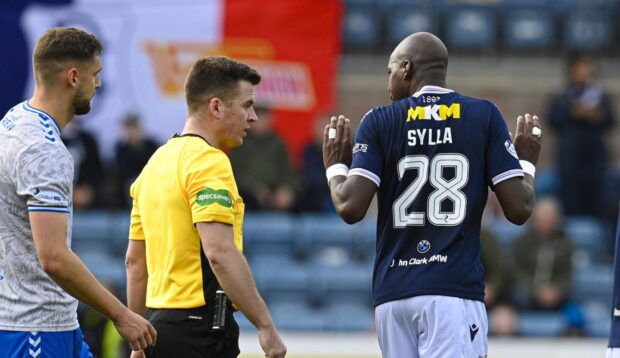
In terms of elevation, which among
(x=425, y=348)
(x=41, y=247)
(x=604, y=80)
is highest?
(x=604, y=80)

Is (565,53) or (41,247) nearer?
(41,247)

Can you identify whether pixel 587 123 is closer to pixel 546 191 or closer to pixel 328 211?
pixel 546 191

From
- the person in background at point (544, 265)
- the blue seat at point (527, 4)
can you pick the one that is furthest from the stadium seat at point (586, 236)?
the blue seat at point (527, 4)

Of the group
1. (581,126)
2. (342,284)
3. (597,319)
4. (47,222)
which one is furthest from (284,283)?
(47,222)

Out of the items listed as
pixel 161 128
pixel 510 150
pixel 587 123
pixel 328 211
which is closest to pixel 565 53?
pixel 587 123

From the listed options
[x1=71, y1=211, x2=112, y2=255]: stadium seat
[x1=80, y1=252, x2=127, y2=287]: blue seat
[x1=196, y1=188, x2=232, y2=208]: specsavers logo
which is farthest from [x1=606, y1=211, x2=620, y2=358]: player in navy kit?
[x1=71, y1=211, x2=112, y2=255]: stadium seat

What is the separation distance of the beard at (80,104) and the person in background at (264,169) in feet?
28.2

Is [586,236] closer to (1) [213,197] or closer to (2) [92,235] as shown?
(2) [92,235]

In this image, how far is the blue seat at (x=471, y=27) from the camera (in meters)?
15.8

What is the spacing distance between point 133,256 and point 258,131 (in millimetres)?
8314

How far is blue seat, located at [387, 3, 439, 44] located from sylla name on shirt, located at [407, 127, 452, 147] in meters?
10.8

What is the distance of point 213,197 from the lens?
4801 mm

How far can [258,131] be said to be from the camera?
1349 centimetres

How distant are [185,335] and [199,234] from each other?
44 cm
